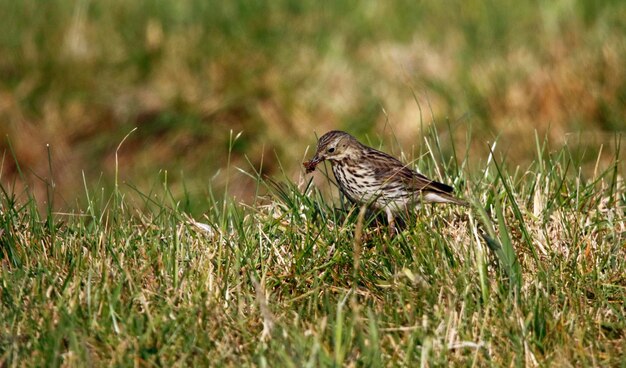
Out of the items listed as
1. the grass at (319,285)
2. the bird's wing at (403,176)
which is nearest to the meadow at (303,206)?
the grass at (319,285)

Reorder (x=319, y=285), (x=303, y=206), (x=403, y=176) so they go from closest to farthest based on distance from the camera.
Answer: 1. (x=319, y=285)
2. (x=303, y=206)
3. (x=403, y=176)

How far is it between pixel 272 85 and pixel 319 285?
495 centimetres

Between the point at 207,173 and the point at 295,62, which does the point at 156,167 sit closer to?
the point at 207,173

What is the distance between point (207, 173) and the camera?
879 cm

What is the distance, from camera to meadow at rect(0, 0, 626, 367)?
3.83m

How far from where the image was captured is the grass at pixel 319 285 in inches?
147

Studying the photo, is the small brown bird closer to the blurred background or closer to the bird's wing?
the bird's wing

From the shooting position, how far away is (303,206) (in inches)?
197

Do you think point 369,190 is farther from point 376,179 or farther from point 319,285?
point 319,285

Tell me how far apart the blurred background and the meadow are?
2 cm

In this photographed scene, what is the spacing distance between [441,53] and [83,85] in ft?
9.76

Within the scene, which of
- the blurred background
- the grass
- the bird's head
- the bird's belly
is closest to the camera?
the grass

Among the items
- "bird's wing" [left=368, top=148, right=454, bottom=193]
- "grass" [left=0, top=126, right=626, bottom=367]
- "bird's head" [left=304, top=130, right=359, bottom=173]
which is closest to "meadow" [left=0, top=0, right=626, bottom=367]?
"grass" [left=0, top=126, right=626, bottom=367]

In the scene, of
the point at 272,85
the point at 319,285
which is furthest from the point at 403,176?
the point at 272,85
